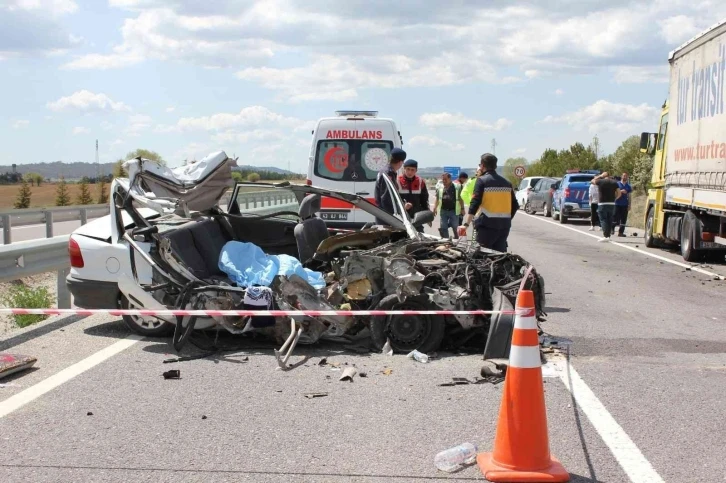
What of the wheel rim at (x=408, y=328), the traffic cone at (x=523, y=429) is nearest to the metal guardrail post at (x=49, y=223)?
the wheel rim at (x=408, y=328)

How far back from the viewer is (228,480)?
4242mm

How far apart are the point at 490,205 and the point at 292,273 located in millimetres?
3312

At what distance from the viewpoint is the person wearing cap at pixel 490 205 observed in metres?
9.89

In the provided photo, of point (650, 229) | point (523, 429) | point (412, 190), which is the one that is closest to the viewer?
point (523, 429)

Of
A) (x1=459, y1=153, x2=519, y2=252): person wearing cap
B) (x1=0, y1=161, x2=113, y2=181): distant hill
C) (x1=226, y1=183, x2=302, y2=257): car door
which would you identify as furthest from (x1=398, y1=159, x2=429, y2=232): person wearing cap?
(x1=0, y1=161, x2=113, y2=181): distant hill

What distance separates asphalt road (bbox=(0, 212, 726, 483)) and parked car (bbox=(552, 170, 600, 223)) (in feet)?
70.7

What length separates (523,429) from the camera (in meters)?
4.28

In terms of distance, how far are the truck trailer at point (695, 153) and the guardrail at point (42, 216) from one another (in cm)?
1248

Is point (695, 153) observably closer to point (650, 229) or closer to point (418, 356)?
point (650, 229)

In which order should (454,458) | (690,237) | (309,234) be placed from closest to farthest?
(454,458) → (309,234) → (690,237)

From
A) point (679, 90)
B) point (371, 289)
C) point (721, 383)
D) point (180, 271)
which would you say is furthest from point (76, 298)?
point (679, 90)

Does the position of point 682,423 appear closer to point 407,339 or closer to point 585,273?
point 407,339

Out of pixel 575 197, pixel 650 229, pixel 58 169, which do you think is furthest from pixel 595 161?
pixel 58 169

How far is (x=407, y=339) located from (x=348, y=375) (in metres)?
0.90
